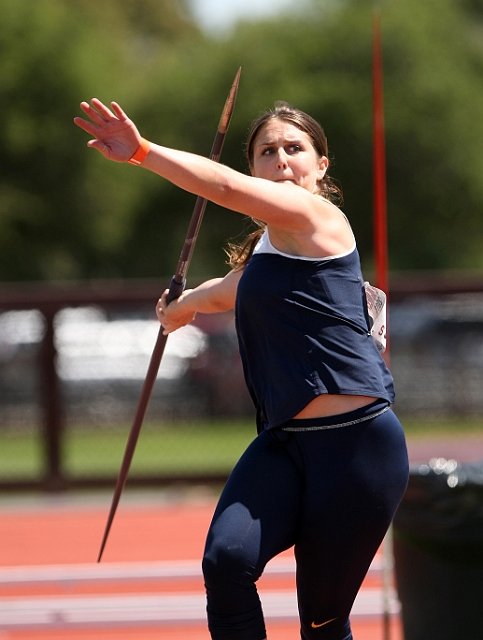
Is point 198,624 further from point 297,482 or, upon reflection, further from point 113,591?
point 297,482

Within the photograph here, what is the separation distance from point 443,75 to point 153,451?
65.0 feet

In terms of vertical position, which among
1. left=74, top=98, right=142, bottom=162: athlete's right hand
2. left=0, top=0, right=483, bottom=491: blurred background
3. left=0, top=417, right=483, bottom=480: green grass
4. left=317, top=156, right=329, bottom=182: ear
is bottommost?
left=74, top=98, right=142, bottom=162: athlete's right hand

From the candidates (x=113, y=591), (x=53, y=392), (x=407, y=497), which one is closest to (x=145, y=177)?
(x=53, y=392)

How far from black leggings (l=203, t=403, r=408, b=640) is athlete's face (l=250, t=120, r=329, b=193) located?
709 mm

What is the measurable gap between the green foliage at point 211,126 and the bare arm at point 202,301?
20.9 m

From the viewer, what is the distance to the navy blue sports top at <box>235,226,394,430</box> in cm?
288

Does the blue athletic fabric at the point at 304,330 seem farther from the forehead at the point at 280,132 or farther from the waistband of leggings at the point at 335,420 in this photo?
the forehead at the point at 280,132

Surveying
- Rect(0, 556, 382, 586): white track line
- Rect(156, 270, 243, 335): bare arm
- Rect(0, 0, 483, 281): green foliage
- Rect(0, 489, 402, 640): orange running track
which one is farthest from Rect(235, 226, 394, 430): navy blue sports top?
Rect(0, 0, 483, 281): green foliage

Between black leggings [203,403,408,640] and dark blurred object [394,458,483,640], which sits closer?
black leggings [203,403,408,640]

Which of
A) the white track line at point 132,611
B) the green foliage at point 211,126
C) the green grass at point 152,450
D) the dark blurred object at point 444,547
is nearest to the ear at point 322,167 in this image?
the dark blurred object at point 444,547

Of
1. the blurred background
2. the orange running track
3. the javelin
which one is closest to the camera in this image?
the javelin

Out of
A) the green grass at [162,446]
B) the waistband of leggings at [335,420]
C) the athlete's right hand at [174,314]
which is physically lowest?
the waistband of leggings at [335,420]

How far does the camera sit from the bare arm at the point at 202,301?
11.4 feet

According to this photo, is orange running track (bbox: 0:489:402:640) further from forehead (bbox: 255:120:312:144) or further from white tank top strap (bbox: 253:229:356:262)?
forehead (bbox: 255:120:312:144)
